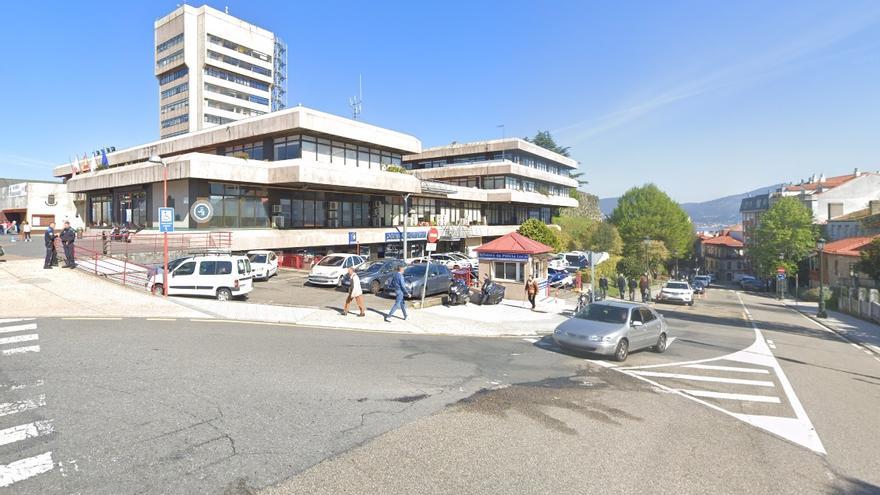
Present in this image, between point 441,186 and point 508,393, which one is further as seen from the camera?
point 441,186

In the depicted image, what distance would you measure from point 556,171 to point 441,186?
34.5 metres

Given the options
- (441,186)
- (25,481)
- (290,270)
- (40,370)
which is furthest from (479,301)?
(441,186)

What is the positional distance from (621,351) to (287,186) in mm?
26630

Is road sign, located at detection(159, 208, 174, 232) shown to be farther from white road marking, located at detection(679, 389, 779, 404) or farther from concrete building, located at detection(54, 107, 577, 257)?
white road marking, located at detection(679, 389, 779, 404)

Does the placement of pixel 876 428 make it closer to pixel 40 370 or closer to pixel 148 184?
pixel 40 370

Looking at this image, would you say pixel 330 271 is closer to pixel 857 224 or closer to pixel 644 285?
pixel 644 285

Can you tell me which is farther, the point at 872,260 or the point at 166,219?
the point at 872,260

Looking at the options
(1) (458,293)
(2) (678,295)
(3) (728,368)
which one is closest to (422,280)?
(1) (458,293)

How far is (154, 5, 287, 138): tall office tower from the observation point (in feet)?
A: 259

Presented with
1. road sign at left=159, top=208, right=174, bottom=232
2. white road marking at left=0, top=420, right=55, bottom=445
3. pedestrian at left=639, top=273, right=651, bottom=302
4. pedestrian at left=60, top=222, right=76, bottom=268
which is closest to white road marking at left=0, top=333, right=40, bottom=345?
white road marking at left=0, top=420, right=55, bottom=445

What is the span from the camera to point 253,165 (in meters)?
30.9

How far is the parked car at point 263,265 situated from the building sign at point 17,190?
135 feet

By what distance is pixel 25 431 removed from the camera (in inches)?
237

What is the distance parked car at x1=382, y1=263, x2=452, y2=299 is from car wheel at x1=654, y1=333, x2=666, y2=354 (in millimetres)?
9420
